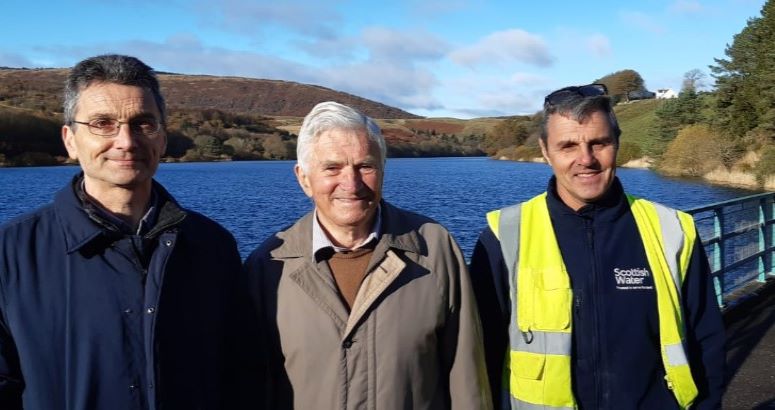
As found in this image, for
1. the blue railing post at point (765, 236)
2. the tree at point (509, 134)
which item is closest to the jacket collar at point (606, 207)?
the blue railing post at point (765, 236)

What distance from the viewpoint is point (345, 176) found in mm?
2293

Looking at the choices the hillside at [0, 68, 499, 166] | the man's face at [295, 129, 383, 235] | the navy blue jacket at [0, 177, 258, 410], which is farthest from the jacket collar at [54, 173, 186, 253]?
the hillside at [0, 68, 499, 166]

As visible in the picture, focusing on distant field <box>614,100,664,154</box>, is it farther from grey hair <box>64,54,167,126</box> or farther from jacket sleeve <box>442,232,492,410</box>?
grey hair <box>64,54,167,126</box>

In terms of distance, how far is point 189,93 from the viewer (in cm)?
14175

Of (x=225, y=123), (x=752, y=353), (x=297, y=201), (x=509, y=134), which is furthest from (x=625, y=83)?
(x=752, y=353)

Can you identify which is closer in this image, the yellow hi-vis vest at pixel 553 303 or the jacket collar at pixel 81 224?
the jacket collar at pixel 81 224

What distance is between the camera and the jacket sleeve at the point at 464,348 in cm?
235

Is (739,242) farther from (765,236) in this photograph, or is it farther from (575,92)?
(575,92)

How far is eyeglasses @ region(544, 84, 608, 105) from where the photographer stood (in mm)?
2463

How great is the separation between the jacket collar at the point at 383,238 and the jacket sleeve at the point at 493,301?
33 cm

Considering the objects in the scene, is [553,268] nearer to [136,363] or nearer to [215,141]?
[136,363]

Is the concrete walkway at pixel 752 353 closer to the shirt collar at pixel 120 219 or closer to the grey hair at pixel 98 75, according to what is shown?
the shirt collar at pixel 120 219

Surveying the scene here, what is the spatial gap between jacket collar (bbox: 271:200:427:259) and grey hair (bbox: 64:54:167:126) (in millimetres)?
709

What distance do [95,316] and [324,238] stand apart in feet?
2.55
